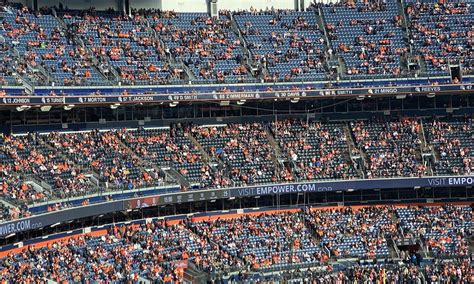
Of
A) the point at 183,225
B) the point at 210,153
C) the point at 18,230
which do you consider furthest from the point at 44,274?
the point at 210,153

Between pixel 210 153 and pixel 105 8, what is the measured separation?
1438 cm

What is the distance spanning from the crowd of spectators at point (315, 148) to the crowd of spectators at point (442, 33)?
846cm

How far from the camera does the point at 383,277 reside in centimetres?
5462

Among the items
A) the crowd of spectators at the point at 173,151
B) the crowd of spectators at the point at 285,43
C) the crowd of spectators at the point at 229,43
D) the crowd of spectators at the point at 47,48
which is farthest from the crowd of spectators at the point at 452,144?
the crowd of spectators at the point at 47,48

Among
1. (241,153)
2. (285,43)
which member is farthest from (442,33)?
(241,153)

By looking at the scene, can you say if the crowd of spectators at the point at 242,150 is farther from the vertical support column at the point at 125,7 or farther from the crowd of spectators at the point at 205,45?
the vertical support column at the point at 125,7

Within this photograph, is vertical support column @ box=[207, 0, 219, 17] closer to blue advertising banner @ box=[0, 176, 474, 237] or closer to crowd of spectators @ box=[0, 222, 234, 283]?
blue advertising banner @ box=[0, 176, 474, 237]

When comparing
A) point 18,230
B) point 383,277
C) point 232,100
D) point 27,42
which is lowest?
point 383,277

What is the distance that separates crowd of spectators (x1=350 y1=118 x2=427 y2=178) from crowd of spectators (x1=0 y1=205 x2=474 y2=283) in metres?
2.53

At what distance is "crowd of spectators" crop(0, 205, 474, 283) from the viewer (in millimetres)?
49562

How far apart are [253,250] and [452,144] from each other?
17.4m

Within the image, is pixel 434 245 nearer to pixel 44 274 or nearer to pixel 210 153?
pixel 210 153

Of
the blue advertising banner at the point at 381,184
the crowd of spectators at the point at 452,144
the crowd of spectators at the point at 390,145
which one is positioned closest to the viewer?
the blue advertising banner at the point at 381,184

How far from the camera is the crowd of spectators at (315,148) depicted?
208ft
